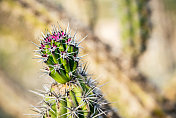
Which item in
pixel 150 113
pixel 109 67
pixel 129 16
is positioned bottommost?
pixel 150 113

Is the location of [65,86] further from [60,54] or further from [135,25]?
[135,25]

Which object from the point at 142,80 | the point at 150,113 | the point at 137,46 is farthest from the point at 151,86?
the point at 137,46

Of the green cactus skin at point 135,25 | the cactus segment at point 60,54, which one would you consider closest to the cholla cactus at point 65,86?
the cactus segment at point 60,54

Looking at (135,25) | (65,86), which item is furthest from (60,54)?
(135,25)

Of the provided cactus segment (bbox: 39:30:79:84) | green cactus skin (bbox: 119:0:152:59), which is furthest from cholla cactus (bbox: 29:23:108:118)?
green cactus skin (bbox: 119:0:152:59)

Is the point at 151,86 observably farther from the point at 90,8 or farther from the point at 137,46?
the point at 90,8

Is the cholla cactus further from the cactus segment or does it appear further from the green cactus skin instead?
the green cactus skin

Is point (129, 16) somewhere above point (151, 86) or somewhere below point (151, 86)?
above
